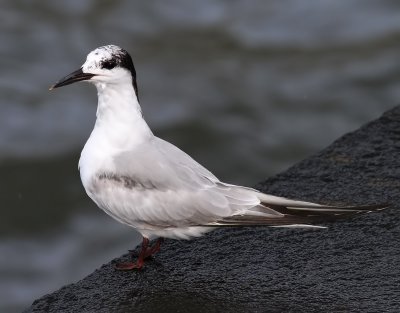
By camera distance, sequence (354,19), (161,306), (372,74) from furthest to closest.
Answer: (354,19)
(372,74)
(161,306)

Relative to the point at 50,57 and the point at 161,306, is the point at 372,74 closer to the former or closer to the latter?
the point at 50,57

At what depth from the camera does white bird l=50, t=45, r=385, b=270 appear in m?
3.79

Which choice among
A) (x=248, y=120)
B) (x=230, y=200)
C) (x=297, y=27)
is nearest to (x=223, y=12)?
(x=297, y=27)

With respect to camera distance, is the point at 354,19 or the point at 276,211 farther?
the point at 354,19

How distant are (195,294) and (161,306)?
0.46ft

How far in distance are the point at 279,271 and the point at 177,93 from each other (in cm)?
603

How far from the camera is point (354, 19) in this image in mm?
10328

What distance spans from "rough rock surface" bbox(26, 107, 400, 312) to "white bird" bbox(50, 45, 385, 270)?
0.46 ft

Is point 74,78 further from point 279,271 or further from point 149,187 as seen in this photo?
point 279,271

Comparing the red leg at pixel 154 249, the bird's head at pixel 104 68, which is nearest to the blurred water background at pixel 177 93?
the red leg at pixel 154 249

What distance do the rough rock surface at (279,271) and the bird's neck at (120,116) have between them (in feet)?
1.67

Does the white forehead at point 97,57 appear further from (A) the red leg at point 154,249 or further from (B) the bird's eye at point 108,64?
(A) the red leg at point 154,249

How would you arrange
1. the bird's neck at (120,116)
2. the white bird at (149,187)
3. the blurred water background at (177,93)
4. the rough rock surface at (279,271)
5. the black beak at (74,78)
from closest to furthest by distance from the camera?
the rough rock surface at (279,271)
the white bird at (149,187)
the black beak at (74,78)
the bird's neck at (120,116)
the blurred water background at (177,93)

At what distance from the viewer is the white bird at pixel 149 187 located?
3787 mm
